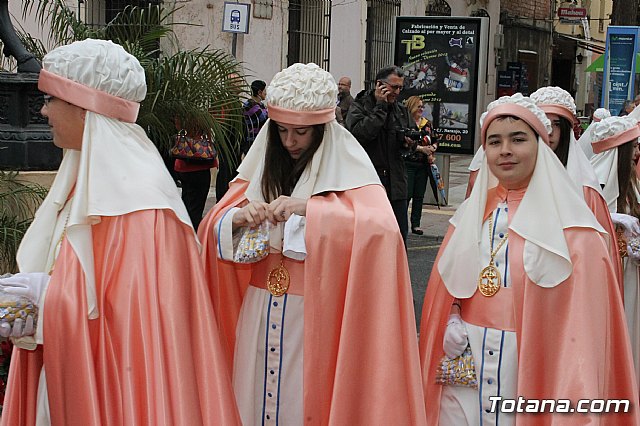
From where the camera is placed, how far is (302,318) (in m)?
3.72

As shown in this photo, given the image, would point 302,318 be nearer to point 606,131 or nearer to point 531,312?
point 531,312

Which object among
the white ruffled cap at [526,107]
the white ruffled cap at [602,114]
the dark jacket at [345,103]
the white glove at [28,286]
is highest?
the white ruffled cap at [526,107]

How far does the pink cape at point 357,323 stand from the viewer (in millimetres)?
3602

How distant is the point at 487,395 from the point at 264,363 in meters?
0.87

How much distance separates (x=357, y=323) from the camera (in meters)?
3.64

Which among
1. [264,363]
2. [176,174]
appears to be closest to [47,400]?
[264,363]

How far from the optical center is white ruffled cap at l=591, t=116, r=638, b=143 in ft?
19.1

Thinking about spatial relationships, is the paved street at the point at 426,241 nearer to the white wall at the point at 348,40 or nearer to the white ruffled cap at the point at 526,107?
the white wall at the point at 348,40

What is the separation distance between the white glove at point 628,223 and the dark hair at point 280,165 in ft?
7.47

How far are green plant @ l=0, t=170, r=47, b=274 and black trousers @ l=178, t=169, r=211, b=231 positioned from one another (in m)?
4.06

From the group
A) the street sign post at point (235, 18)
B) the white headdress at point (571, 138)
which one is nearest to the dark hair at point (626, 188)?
the white headdress at point (571, 138)

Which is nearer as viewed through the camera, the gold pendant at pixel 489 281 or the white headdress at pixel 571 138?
the gold pendant at pixel 489 281

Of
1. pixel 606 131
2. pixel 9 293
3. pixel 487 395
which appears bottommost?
pixel 487 395

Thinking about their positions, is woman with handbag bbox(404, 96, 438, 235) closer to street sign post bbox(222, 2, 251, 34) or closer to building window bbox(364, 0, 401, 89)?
street sign post bbox(222, 2, 251, 34)
